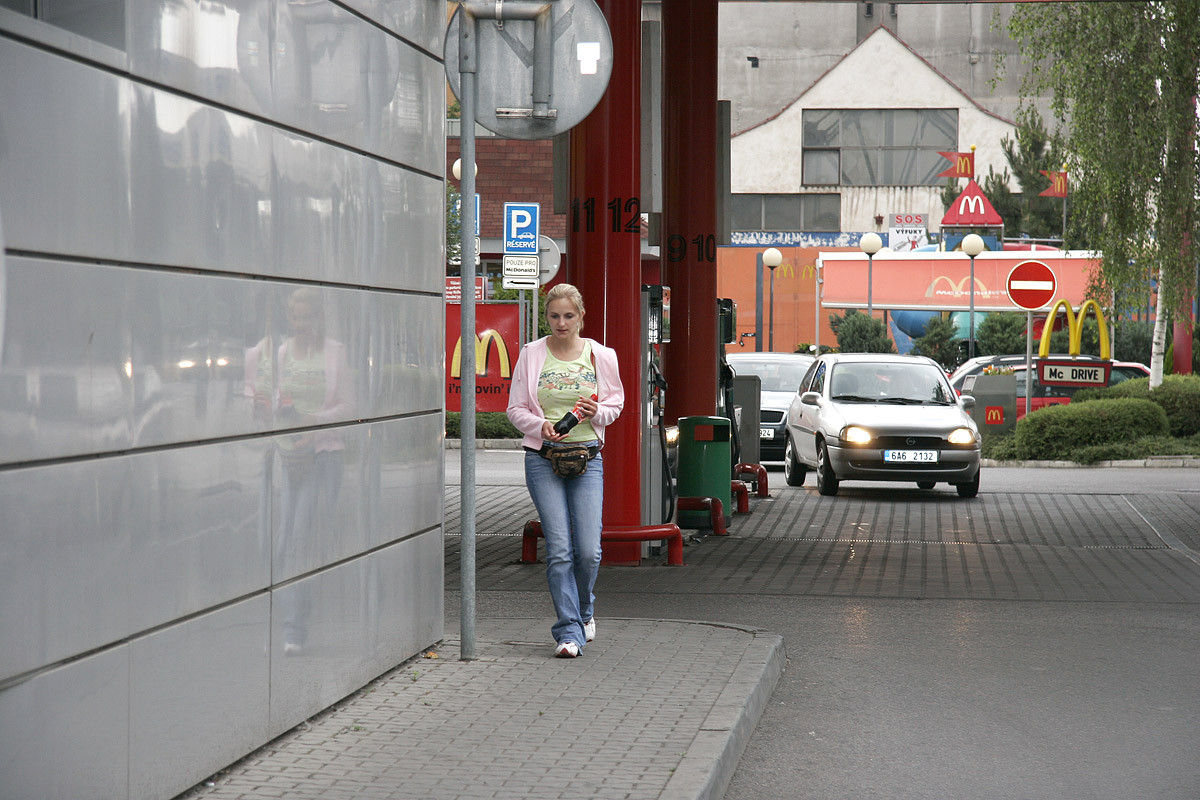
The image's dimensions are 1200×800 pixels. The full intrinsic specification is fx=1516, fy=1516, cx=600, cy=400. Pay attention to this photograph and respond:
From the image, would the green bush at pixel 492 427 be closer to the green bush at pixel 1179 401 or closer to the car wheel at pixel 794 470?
the car wheel at pixel 794 470

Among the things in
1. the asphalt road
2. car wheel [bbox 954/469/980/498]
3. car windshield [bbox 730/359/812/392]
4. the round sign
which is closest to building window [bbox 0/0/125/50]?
the round sign

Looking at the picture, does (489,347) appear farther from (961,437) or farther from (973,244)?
(973,244)

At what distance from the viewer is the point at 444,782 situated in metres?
4.88

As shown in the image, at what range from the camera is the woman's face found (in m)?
7.16

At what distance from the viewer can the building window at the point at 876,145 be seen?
56250 mm

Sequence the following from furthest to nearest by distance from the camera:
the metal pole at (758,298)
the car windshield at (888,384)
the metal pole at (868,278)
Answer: the metal pole at (758,298), the metal pole at (868,278), the car windshield at (888,384)

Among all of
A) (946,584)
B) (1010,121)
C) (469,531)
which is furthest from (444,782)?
(1010,121)

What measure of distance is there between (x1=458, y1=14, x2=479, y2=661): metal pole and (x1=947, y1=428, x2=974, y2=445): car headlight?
11454 mm

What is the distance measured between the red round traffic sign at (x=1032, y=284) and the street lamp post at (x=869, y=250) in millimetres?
14499

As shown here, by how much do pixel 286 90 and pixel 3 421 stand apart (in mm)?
2107

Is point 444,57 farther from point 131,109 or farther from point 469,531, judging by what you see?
point 131,109

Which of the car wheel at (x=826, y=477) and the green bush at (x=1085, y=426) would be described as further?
the green bush at (x=1085, y=426)

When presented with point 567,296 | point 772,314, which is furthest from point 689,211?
point 772,314

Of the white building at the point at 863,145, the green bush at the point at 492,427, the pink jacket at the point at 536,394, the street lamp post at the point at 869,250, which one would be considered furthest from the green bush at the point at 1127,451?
the white building at the point at 863,145
